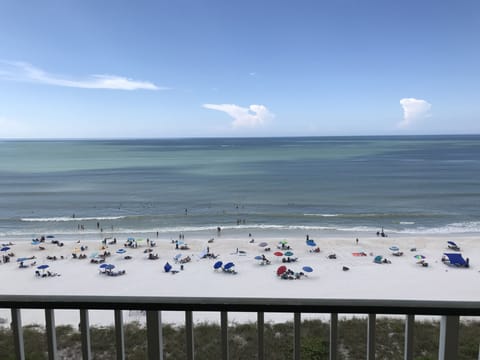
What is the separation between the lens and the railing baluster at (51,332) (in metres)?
1.76

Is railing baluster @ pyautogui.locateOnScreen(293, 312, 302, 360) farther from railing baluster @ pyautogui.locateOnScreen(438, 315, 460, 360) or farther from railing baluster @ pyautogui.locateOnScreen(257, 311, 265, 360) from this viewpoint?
railing baluster @ pyautogui.locateOnScreen(438, 315, 460, 360)

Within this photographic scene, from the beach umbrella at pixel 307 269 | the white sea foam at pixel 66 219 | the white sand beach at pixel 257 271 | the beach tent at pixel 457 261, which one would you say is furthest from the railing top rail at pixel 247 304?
the white sea foam at pixel 66 219

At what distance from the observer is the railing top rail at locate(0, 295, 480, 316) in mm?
1607

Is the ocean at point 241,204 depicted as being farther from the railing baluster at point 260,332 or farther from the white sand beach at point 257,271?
the railing baluster at point 260,332

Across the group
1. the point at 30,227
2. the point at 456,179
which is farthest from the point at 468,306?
the point at 456,179

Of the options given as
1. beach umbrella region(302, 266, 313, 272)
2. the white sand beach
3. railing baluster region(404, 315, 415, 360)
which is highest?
railing baluster region(404, 315, 415, 360)

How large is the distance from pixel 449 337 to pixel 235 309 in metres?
1.07

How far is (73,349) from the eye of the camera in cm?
366

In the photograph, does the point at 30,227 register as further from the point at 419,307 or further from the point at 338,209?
the point at 419,307

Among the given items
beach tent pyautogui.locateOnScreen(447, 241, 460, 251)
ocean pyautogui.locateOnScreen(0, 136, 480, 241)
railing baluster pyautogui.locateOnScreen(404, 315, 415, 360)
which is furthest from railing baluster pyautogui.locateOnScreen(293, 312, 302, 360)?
ocean pyautogui.locateOnScreen(0, 136, 480, 241)

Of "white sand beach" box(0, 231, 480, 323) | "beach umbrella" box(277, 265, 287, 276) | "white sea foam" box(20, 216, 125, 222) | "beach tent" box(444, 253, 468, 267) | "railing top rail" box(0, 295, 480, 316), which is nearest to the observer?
"railing top rail" box(0, 295, 480, 316)

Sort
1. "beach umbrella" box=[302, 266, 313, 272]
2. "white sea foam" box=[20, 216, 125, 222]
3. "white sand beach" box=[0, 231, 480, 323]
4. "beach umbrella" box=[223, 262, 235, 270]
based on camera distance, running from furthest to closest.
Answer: "white sea foam" box=[20, 216, 125, 222], "beach umbrella" box=[223, 262, 235, 270], "beach umbrella" box=[302, 266, 313, 272], "white sand beach" box=[0, 231, 480, 323]

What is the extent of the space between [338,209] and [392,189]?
12.8 metres

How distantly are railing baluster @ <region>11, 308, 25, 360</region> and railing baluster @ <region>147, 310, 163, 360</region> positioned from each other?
2.27 ft
